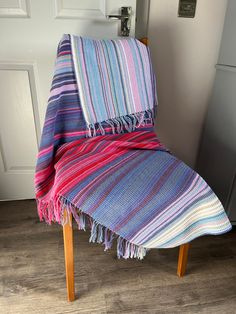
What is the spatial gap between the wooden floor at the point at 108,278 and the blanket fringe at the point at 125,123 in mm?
575

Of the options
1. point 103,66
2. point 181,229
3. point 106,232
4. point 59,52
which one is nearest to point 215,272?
point 181,229

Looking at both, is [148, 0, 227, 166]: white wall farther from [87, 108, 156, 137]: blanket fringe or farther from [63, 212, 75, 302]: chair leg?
[63, 212, 75, 302]: chair leg

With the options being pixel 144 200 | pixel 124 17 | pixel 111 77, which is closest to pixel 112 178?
pixel 144 200

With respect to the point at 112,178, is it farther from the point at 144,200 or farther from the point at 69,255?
the point at 69,255

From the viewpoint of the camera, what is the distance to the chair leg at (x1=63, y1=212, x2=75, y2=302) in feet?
2.72

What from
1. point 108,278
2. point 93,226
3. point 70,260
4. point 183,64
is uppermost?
point 183,64

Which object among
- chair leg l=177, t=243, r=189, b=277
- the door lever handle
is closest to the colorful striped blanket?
the door lever handle

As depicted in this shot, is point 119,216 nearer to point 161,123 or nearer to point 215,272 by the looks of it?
point 215,272

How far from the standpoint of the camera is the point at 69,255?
2.90 ft

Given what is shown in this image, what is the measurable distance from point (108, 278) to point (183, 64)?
1094mm

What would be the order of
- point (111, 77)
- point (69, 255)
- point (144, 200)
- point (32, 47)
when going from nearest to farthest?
point (144, 200)
point (69, 255)
point (111, 77)
point (32, 47)

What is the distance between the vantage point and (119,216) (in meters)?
0.75

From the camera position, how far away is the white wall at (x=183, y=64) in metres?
1.21

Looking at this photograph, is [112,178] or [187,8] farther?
[187,8]
